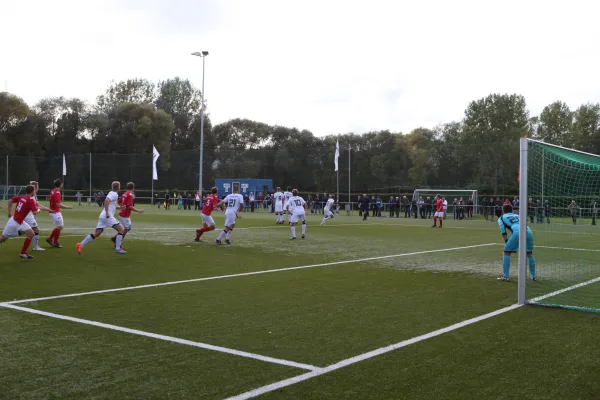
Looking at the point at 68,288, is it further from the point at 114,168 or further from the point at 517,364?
the point at 114,168

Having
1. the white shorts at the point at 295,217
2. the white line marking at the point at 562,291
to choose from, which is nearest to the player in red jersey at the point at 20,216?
the white shorts at the point at 295,217

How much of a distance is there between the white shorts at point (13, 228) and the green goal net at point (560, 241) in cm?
1042

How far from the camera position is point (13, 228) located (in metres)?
12.0

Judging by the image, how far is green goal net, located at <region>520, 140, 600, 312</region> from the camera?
8711 millimetres

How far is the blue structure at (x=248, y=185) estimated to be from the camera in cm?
4853

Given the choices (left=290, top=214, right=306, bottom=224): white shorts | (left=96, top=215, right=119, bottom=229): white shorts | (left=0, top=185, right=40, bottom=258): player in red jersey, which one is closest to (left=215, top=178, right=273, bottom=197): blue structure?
(left=290, top=214, right=306, bottom=224): white shorts

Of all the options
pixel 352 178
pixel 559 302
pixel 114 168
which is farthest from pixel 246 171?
pixel 559 302

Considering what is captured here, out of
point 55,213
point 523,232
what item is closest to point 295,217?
point 55,213

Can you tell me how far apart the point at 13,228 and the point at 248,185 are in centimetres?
3679

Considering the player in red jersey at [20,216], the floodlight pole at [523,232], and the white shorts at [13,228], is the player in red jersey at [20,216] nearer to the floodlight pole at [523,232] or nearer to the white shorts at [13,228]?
the white shorts at [13,228]

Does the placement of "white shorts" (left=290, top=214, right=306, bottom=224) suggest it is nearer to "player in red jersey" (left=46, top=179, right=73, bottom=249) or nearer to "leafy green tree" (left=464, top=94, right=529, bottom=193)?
"player in red jersey" (left=46, top=179, right=73, bottom=249)

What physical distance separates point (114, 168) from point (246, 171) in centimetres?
1625

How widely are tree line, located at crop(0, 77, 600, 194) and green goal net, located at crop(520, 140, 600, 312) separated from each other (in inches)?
846

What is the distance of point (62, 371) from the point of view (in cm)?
474
